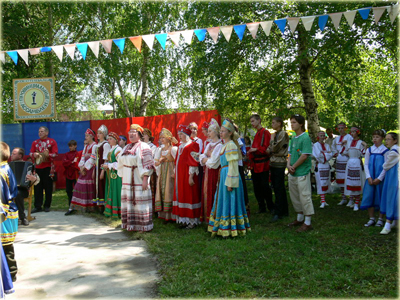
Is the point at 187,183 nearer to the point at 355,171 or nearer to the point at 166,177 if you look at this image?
the point at 166,177

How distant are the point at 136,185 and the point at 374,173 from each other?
4.04 m

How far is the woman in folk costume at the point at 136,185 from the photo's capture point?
5.76 m

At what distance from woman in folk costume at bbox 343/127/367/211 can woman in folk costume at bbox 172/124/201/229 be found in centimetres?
338

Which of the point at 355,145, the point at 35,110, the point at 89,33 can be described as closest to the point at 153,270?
the point at 355,145

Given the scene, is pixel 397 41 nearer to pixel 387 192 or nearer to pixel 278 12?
pixel 278 12

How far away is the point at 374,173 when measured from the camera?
18.3 ft

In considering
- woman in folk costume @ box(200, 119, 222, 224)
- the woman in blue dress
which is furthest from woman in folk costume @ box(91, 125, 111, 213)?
the woman in blue dress

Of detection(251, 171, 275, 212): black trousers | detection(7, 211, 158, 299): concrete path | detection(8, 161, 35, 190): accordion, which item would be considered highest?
detection(8, 161, 35, 190): accordion

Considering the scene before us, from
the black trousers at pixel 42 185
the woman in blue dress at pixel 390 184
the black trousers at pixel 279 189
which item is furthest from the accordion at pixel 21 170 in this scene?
the woman in blue dress at pixel 390 184

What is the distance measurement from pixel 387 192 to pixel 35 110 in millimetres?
10550

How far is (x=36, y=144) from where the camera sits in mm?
7965

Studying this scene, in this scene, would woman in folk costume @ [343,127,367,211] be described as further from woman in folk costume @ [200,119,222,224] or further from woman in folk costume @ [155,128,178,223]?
woman in folk costume @ [155,128,178,223]

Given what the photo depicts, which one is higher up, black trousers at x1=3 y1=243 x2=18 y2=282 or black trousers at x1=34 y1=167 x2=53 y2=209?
black trousers at x1=34 y1=167 x2=53 y2=209

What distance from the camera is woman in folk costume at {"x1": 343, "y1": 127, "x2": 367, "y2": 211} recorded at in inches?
277
